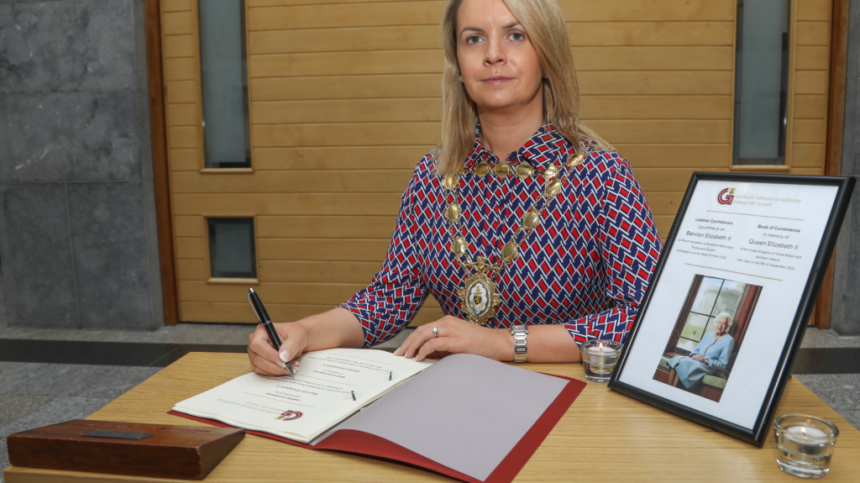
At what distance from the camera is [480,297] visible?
131cm

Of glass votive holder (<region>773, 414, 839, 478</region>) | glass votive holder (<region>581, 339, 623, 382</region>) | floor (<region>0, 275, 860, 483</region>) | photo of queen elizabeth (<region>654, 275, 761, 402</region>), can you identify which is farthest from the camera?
floor (<region>0, 275, 860, 483</region>)

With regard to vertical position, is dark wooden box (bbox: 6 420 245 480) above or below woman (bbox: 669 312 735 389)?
below

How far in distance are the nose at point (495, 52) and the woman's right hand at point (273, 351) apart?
671 mm

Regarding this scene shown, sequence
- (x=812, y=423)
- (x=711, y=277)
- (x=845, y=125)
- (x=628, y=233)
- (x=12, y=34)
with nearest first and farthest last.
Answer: (x=812, y=423), (x=711, y=277), (x=628, y=233), (x=845, y=125), (x=12, y=34)

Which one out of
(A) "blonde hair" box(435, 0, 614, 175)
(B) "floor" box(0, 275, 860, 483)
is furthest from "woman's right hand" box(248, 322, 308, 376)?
(B) "floor" box(0, 275, 860, 483)

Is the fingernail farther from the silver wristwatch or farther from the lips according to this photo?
the lips

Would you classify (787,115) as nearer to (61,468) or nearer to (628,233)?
(628,233)

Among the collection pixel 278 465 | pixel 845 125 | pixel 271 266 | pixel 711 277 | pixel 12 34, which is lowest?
pixel 271 266

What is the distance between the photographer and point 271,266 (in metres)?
3.70

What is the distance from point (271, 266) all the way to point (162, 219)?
71 cm

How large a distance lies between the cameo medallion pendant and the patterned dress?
0.02m

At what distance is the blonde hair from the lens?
1.23 metres

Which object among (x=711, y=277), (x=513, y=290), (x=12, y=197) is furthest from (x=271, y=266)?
(x=711, y=277)

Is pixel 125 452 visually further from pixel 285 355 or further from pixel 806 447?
pixel 806 447
